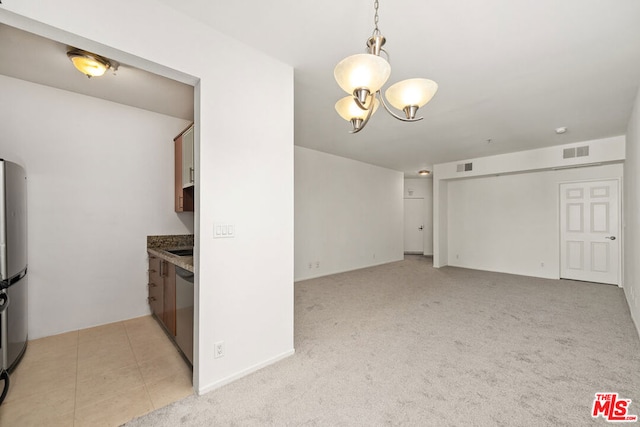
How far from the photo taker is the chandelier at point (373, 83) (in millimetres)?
1298

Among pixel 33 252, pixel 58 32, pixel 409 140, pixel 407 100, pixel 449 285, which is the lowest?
pixel 449 285

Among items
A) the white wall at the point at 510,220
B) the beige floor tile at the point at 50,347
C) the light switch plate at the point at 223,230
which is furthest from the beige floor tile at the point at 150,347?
the white wall at the point at 510,220

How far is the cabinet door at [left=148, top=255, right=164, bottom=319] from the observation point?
9.32ft

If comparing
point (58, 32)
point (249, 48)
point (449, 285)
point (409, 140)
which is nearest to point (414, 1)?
point (249, 48)

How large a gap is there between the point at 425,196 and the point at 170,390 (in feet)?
27.9

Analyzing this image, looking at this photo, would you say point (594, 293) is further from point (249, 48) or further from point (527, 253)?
point (249, 48)

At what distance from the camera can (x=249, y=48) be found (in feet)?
7.02

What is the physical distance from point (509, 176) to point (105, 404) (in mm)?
7293

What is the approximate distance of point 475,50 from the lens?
2.16 metres

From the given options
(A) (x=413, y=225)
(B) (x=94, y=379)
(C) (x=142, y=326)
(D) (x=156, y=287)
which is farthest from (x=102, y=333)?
(A) (x=413, y=225)

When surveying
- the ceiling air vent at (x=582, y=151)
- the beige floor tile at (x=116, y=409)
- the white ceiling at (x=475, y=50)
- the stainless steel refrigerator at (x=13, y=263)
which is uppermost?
the white ceiling at (x=475, y=50)

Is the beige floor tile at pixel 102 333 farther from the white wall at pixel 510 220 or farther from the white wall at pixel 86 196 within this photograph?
the white wall at pixel 510 220

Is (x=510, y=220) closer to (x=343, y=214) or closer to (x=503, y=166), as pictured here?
(x=503, y=166)

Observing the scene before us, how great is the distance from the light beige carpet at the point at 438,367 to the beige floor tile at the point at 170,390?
0.09 metres
